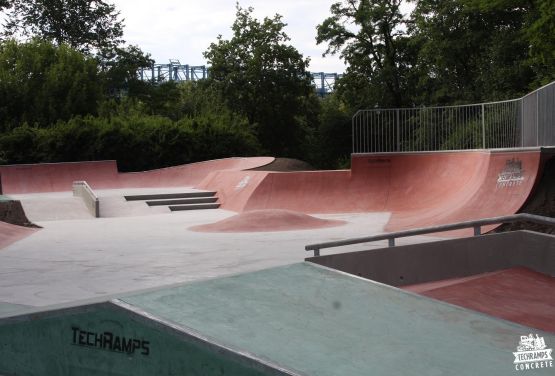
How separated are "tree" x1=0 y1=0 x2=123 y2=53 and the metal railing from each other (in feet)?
131

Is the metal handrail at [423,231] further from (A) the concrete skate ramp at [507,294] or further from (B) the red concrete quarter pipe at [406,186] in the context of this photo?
(B) the red concrete quarter pipe at [406,186]

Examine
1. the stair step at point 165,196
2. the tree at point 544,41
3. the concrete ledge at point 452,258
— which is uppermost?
the tree at point 544,41

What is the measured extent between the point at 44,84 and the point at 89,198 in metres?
24.0

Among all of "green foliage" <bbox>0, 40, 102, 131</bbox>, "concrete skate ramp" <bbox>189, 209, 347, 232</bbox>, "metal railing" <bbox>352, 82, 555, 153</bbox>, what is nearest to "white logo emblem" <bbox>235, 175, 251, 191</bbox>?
"metal railing" <bbox>352, 82, 555, 153</bbox>

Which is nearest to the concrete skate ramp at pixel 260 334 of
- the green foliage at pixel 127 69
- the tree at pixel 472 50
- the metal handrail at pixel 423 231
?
the metal handrail at pixel 423 231

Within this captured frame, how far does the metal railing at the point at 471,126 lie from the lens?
12.9 meters

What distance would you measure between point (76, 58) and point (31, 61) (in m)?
2.89

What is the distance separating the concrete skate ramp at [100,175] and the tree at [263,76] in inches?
575

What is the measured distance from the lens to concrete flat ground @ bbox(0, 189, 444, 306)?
7.82m

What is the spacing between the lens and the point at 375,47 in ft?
133

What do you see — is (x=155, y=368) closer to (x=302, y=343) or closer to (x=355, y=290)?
(x=302, y=343)

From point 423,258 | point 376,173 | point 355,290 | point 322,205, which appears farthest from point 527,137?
point 355,290

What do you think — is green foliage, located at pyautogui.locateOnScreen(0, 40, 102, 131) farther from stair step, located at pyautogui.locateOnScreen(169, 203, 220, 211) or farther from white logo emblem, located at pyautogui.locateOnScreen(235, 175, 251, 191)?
white logo emblem, located at pyautogui.locateOnScreen(235, 175, 251, 191)

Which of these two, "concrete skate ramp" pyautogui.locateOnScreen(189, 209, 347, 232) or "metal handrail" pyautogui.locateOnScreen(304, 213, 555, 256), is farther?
"concrete skate ramp" pyautogui.locateOnScreen(189, 209, 347, 232)
